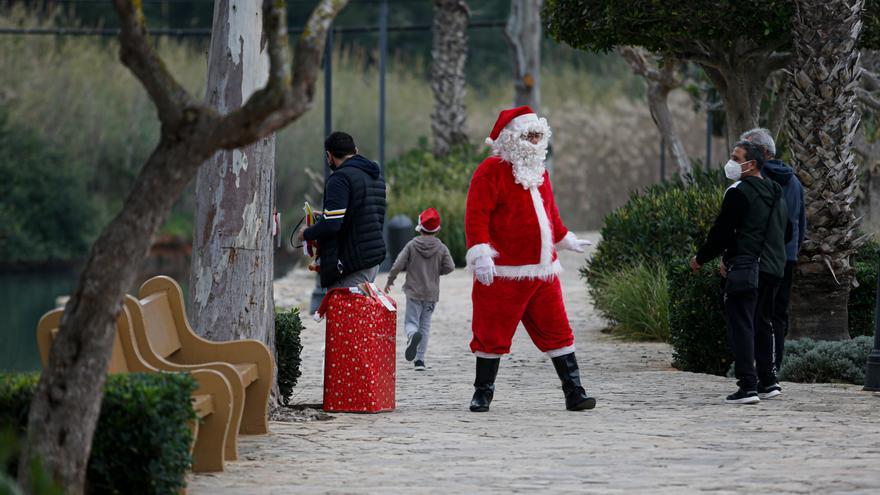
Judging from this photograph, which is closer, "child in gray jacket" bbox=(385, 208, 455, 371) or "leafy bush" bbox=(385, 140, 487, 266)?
"child in gray jacket" bbox=(385, 208, 455, 371)

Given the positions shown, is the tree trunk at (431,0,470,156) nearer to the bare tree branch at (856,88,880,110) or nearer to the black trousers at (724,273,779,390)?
the bare tree branch at (856,88,880,110)

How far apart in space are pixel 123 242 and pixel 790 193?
5.91 m

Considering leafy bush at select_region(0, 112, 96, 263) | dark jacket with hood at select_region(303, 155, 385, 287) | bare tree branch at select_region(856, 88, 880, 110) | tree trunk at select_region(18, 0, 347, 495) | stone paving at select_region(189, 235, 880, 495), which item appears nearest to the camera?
tree trunk at select_region(18, 0, 347, 495)

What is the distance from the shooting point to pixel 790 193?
403 inches

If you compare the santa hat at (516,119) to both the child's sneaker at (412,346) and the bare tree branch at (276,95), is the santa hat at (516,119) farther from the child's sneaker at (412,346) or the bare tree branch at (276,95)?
the bare tree branch at (276,95)

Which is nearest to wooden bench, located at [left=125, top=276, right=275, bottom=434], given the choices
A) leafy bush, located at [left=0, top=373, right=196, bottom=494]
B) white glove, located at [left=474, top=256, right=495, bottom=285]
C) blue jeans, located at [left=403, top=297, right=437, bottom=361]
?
white glove, located at [left=474, top=256, right=495, bottom=285]

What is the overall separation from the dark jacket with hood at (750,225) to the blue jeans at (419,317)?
8.93ft

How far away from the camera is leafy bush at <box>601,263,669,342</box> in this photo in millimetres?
13516

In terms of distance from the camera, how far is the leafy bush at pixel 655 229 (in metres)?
14.0

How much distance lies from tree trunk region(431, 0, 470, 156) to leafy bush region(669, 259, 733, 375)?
17.3m

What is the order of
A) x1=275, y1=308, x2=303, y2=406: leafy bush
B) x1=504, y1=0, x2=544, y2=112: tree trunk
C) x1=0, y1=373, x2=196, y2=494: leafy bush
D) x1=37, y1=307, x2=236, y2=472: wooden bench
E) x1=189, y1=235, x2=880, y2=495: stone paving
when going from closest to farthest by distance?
x1=0, y1=373, x2=196, y2=494: leafy bush
x1=189, y1=235, x2=880, y2=495: stone paving
x1=37, y1=307, x2=236, y2=472: wooden bench
x1=275, y1=308, x2=303, y2=406: leafy bush
x1=504, y1=0, x2=544, y2=112: tree trunk

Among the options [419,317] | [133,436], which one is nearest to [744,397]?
[419,317]

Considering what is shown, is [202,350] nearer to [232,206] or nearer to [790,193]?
[232,206]

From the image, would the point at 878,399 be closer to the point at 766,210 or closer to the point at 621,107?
the point at 766,210
